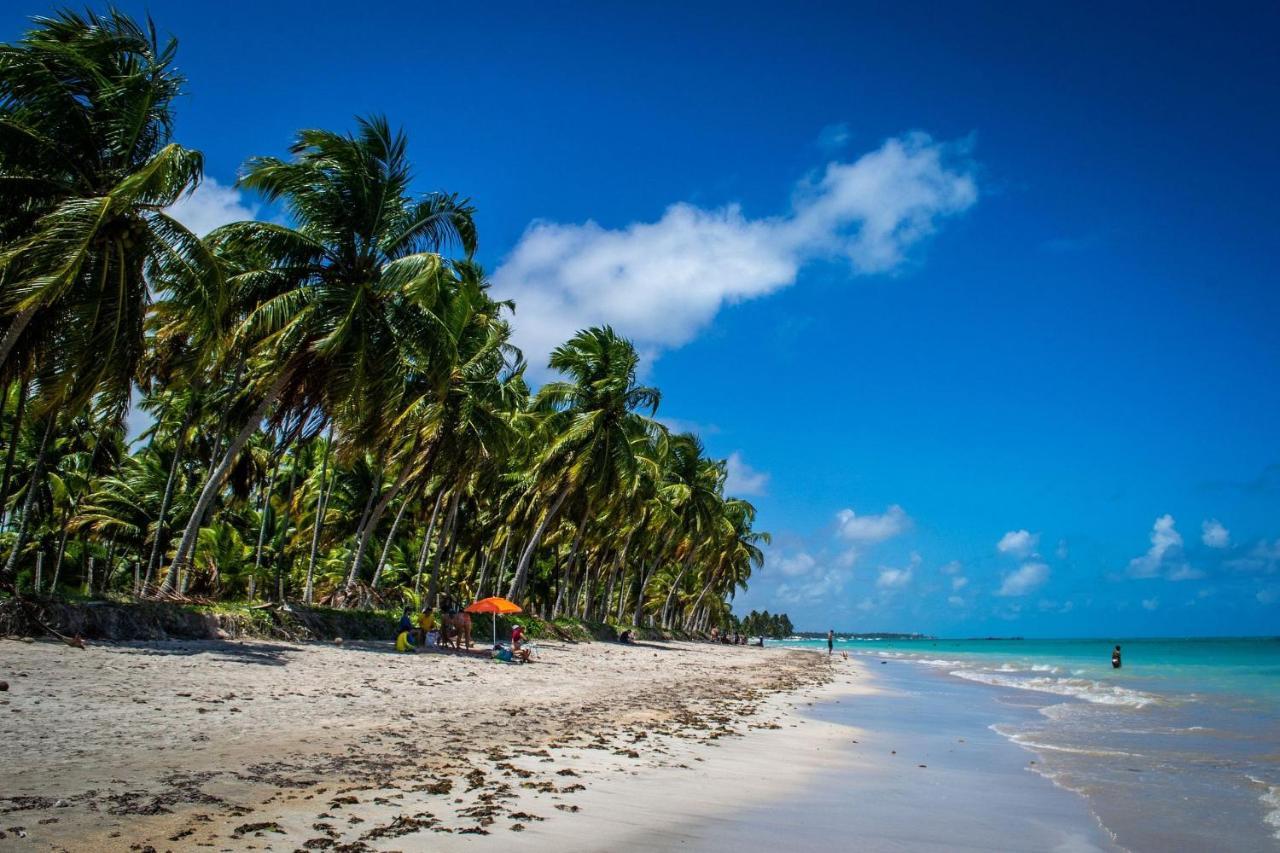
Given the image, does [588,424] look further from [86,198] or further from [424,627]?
[86,198]

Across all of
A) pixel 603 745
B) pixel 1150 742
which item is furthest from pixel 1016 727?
pixel 603 745

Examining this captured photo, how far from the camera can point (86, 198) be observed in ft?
43.2

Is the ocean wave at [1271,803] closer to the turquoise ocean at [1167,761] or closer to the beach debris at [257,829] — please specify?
the turquoise ocean at [1167,761]

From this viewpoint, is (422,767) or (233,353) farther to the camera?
(233,353)

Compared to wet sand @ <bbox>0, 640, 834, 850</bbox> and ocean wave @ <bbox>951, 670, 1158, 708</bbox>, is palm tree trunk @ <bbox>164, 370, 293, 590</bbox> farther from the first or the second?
ocean wave @ <bbox>951, 670, 1158, 708</bbox>

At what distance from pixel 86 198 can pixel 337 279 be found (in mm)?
5970

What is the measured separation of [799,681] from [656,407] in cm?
1266

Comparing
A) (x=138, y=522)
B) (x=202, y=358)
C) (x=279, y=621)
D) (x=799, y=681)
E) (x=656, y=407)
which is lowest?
(x=799, y=681)

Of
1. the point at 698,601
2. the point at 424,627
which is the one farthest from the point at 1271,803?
the point at 698,601

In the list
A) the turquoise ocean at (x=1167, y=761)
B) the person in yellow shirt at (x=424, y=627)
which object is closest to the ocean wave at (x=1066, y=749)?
the turquoise ocean at (x=1167, y=761)

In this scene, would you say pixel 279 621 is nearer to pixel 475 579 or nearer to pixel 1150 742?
pixel 1150 742

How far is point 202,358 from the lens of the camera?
14477mm

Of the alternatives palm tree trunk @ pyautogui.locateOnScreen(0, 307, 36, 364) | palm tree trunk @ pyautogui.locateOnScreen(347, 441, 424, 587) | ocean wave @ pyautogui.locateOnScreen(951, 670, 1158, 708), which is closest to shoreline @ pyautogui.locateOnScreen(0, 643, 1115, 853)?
palm tree trunk @ pyautogui.locateOnScreen(0, 307, 36, 364)

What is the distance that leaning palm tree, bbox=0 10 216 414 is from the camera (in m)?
12.2
